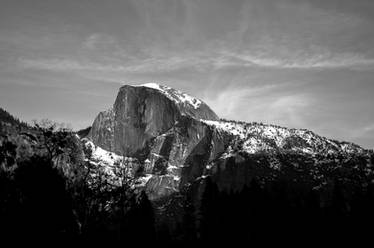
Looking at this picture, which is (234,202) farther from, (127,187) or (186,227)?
(127,187)

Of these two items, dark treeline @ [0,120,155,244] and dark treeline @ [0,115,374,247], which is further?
dark treeline @ [0,115,374,247]

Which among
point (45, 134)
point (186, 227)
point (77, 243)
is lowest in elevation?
point (77, 243)

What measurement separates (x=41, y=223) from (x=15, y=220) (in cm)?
354

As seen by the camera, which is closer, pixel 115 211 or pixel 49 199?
pixel 49 199

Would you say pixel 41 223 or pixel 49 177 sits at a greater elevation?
pixel 49 177

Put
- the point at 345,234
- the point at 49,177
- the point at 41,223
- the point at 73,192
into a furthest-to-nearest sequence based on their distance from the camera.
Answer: the point at 345,234, the point at 73,192, the point at 49,177, the point at 41,223

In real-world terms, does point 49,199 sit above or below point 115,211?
below

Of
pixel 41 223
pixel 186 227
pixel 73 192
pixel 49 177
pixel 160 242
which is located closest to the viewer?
pixel 41 223

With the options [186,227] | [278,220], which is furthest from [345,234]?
[186,227]

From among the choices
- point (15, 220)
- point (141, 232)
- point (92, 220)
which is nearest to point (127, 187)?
point (92, 220)

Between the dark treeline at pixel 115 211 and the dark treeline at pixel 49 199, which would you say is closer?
the dark treeline at pixel 49 199

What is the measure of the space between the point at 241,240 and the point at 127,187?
26.3 meters

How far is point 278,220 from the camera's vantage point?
250 ft

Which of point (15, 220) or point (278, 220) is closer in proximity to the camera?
point (15, 220)
